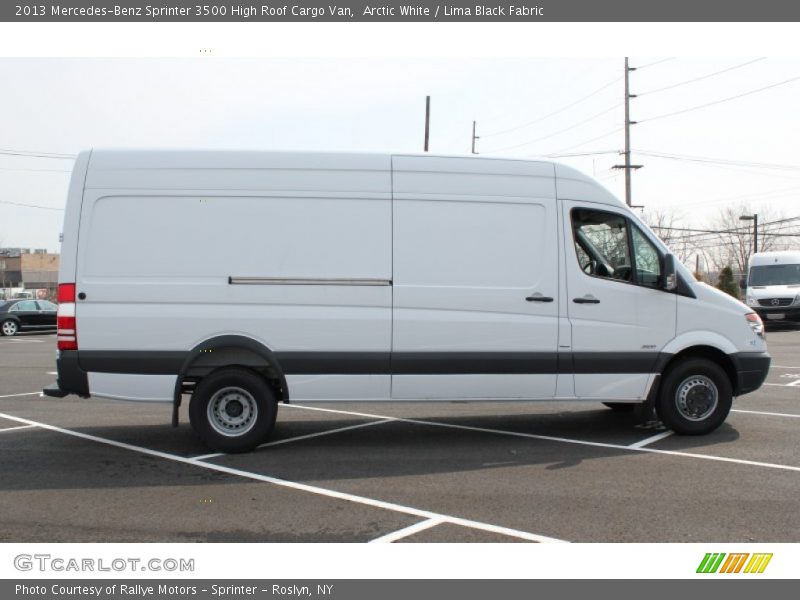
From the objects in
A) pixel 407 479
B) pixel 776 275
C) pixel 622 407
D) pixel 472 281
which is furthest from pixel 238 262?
pixel 776 275

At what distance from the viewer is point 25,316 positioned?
1016 inches

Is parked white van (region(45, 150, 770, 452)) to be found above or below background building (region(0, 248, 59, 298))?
below

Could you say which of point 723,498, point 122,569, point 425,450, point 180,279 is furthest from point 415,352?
point 122,569

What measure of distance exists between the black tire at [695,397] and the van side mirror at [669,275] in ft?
2.66

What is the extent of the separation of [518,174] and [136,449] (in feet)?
15.3

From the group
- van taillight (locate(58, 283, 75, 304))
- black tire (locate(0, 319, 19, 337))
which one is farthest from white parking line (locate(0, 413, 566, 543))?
black tire (locate(0, 319, 19, 337))

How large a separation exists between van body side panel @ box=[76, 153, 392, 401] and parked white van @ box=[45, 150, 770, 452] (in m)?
0.01

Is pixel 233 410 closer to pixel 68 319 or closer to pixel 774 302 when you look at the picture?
pixel 68 319

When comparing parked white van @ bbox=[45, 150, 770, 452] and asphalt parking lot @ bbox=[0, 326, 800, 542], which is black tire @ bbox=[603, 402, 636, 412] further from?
parked white van @ bbox=[45, 150, 770, 452]

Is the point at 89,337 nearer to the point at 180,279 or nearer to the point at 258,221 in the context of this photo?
the point at 180,279

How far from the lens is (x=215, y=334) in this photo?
21.3 feet

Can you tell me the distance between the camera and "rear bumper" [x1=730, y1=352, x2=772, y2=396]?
7160 millimetres

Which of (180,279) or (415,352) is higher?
(180,279)

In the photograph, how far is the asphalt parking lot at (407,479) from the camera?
4645mm
